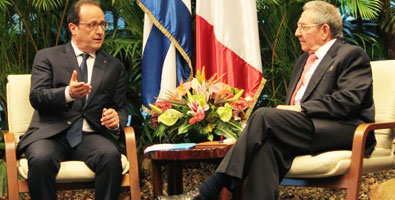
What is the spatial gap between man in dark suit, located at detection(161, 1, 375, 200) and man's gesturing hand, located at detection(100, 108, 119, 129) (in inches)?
23.9

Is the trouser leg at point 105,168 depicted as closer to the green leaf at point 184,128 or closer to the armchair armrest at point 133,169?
the armchair armrest at point 133,169

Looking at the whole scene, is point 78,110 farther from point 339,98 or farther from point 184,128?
point 339,98

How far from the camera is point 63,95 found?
13.3ft

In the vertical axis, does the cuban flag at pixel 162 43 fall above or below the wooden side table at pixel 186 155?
above

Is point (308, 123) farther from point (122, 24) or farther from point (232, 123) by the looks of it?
point (122, 24)

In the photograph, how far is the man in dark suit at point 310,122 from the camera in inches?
148

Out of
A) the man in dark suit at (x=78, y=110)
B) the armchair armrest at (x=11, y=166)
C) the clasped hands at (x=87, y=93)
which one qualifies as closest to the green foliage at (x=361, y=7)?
the man in dark suit at (x=78, y=110)

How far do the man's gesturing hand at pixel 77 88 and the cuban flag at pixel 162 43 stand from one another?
1141mm

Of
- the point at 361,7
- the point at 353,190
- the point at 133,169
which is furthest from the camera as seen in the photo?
the point at 361,7

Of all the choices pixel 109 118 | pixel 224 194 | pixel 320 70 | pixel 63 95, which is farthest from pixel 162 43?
pixel 224 194

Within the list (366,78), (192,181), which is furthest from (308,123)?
(192,181)

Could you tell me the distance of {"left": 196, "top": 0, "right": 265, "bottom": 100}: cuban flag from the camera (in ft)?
16.8

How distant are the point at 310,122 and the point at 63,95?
142 cm

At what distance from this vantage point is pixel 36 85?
13.7ft
